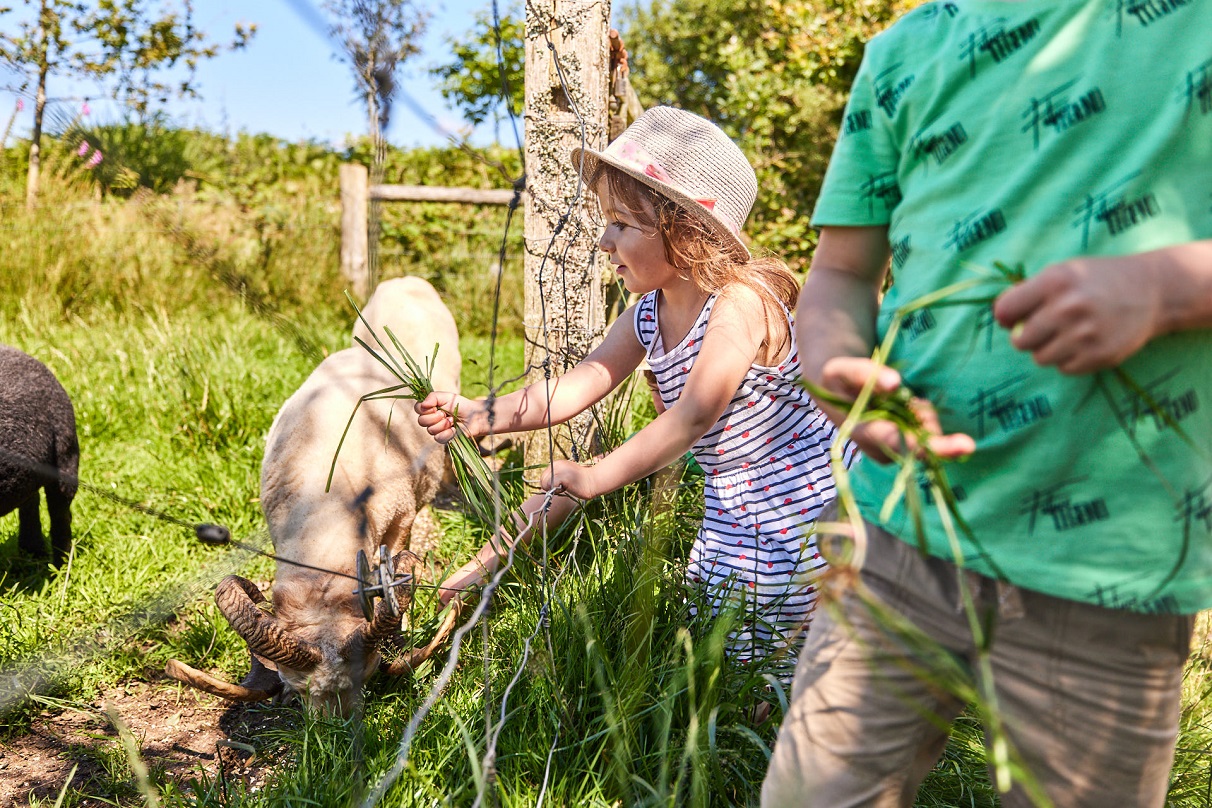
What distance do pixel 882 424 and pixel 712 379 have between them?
1.11 m

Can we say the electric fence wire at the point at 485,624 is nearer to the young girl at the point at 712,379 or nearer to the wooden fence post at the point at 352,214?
the young girl at the point at 712,379

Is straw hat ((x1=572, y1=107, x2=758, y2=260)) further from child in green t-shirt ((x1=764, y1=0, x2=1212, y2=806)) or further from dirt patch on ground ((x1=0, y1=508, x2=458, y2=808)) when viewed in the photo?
dirt patch on ground ((x1=0, y1=508, x2=458, y2=808))

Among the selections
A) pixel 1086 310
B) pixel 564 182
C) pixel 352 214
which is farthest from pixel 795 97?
pixel 1086 310

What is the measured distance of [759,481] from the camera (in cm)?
268

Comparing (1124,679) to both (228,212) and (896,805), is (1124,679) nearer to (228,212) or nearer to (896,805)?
(896,805)

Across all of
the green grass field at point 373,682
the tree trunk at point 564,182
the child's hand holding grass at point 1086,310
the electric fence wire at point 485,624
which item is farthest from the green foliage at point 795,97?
the child's hand holding grass at point 1086,310

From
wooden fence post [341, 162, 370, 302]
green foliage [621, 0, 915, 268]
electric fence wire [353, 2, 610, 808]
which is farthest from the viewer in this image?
green foliage [621, 0, 915, 268]

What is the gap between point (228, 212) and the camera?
898cm

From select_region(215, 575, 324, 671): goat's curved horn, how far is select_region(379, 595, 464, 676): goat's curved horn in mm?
241

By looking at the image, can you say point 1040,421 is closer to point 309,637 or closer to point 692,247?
point 692,247

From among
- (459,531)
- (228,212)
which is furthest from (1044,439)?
(228,212)

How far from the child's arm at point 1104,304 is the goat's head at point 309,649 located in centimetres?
197

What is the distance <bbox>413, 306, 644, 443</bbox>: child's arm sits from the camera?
2.35m

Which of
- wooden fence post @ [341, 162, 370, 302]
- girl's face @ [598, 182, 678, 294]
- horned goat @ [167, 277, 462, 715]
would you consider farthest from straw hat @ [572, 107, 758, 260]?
wooden fence post @ [341, 162, 370, 302]
